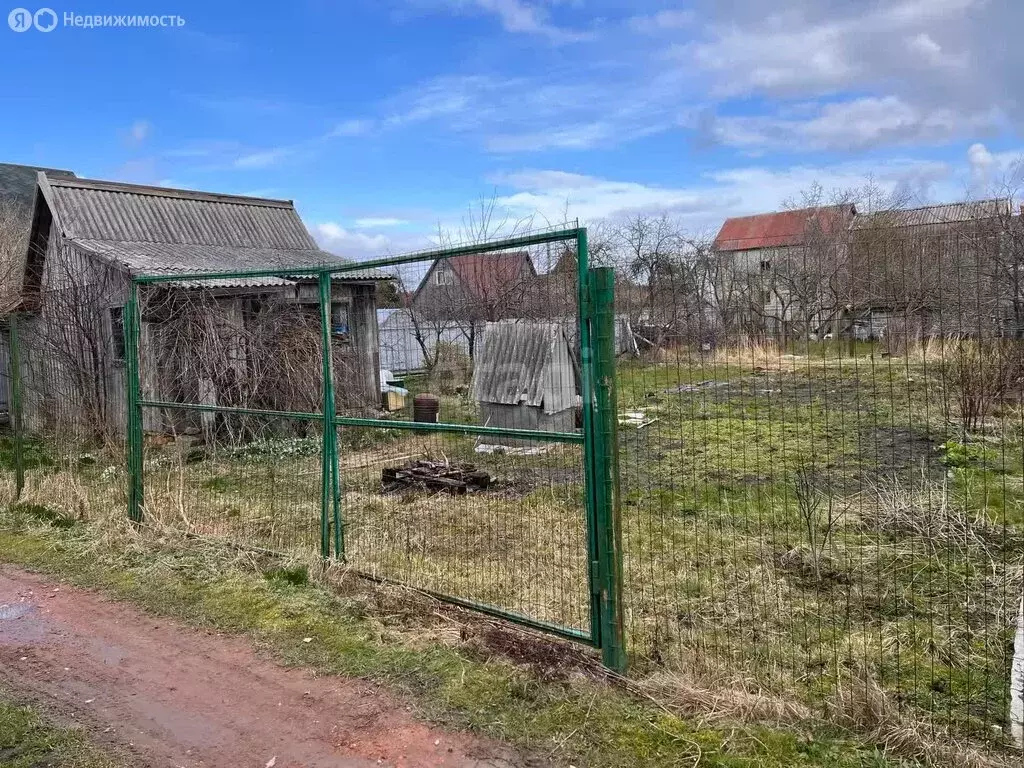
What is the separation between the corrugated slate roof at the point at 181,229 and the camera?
1223 centimetres

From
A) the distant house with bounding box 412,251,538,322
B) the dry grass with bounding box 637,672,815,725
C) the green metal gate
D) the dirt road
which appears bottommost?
the dirt road

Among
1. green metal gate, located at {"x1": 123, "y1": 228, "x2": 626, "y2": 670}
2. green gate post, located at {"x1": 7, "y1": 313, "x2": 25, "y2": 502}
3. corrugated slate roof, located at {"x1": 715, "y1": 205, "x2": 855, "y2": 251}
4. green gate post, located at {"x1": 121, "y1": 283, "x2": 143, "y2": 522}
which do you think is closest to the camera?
green metal gate, located at {"x1": 123, "y1": 228, "x2": 626, "y2": 670}

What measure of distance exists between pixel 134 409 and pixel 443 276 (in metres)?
3.53

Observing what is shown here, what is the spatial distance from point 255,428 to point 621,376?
537 centimetres

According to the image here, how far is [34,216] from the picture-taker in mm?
13914

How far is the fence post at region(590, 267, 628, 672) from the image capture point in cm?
351

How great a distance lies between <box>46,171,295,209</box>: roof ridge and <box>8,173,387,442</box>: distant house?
0.10 ft

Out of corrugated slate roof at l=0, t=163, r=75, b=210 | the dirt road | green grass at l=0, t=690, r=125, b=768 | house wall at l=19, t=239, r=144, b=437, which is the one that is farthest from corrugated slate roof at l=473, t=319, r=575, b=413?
corrugated slate roof at l=0, t=163, r=75, b=210

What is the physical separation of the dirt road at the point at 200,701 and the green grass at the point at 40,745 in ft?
0.28

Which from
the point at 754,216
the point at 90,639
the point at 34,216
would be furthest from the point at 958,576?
the point at 754,216

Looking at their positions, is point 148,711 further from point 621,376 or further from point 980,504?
point 980,504

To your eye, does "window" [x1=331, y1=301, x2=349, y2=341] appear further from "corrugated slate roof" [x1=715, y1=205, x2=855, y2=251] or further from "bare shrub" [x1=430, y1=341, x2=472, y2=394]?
"corrugated slate roof" [x1=715, y1=205, x2=855, y2=251]

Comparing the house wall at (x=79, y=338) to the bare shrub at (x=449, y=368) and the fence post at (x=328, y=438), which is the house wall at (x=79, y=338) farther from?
the bare shrub at (x=449, y=368)

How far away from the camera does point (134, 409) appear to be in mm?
6555
